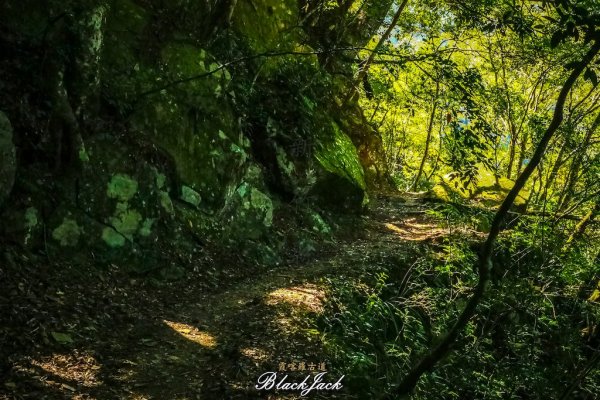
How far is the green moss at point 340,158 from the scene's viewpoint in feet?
46.3

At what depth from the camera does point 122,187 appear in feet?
25.7

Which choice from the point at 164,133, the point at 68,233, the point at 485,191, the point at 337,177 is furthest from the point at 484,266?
the point at 485,191

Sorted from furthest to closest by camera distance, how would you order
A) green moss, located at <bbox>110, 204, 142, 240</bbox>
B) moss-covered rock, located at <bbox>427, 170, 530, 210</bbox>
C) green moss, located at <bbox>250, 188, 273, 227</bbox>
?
→ moss-covered rock, located at <bbox>427, 170, 530, 210</bbox>
green moss, located at <bbox>250, 188, 273, 227</bbox>
green moss, located at <bbox>110, 204, 142, 240</bbox>

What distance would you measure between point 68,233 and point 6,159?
54.2 inches

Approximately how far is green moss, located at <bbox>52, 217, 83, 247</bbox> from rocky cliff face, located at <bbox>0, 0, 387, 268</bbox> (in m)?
0.02

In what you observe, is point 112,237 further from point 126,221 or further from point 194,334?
point 194,334

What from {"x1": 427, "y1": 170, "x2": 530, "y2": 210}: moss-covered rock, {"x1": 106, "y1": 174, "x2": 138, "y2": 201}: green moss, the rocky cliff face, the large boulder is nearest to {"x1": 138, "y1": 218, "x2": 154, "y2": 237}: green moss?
the rocky cliff face

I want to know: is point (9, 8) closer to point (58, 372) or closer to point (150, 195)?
point (150, 195)

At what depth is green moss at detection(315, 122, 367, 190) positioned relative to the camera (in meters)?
14.1

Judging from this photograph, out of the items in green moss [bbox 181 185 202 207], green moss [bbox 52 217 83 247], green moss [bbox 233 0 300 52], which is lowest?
green moss [bbox 52 217 83 247]

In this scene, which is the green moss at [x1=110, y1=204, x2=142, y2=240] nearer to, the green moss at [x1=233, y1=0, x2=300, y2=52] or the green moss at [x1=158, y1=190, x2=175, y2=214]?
the green moss at [x1=158, y1=190, x2=175, y2=214]

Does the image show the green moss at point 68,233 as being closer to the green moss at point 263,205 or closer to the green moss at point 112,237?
the green moss at point 112,237

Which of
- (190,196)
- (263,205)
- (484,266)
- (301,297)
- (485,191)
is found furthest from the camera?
(485,191)

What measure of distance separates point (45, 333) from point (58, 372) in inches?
24.5
